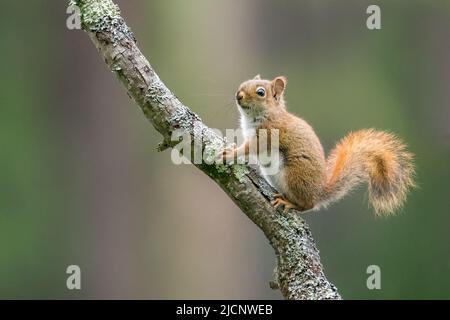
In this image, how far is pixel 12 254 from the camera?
8.39 meters

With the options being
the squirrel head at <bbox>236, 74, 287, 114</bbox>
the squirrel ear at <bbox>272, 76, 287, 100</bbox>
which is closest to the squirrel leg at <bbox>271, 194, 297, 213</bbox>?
the squirrel head at <bbox>236, 74, 287, 114</bbox>

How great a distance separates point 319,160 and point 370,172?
26 cm

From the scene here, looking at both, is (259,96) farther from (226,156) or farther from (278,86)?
(226,156)

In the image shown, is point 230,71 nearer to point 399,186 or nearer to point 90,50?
point 90,50

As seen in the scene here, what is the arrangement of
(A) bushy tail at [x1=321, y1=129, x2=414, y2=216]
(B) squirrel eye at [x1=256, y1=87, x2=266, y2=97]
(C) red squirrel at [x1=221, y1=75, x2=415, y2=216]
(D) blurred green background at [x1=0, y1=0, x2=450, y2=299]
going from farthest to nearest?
(D) blurred green background at [x1=0, y1=0, x2=450, y2=299] < (B) squirrel eye at [x1=256, y1=87, x2=266, y2=97] < (A) bushy tail at [x1=321, y1=129, x2=414, y2=216] < (C) red squirrel at [x1=221, y1=75, x2=415, y2=216]

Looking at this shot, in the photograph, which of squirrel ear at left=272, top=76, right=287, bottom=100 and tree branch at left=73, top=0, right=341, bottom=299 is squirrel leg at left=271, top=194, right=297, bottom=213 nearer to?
tree branch at left=73, top=0, right=341, bottom=299

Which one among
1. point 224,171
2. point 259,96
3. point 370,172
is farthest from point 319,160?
point 224,171

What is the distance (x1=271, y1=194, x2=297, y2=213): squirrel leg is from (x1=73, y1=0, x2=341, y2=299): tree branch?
30 millimetres

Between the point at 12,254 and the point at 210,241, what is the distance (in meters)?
2.19

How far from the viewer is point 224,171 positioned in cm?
342

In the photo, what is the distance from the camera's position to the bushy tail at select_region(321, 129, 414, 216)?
4012mm

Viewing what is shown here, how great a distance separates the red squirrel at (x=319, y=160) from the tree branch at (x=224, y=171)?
1.22 ft

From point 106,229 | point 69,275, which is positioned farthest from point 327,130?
point 69,275

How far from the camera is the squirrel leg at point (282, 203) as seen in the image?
348cm
